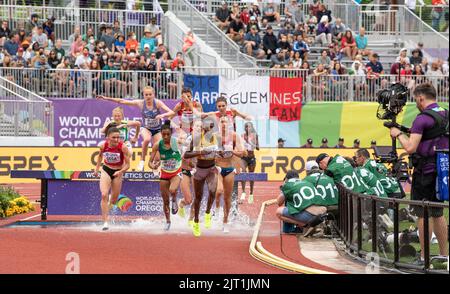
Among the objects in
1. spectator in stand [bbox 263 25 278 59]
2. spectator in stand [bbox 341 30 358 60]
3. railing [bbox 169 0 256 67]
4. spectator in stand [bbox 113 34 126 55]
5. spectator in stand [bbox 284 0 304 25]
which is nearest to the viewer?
spectator in stand [bbox 113 34 126 55]

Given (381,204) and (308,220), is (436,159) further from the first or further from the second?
(308,220)

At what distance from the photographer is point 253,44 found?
128 feet

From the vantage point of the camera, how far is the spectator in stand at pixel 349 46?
39.6 metres

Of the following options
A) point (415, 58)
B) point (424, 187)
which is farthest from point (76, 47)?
point (424, 187)

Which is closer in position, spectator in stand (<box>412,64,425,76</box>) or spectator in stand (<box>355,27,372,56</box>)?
spectator in stand (<box>412,64,425,76</box>)

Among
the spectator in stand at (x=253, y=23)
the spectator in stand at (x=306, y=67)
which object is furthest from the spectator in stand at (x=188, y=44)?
the spectator in stand at (x=306, y=67)

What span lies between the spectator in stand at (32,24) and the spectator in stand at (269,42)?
8.27 m

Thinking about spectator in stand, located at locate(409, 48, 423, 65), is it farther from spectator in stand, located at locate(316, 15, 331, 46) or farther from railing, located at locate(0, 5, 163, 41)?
railing, located at locate(0, 5, 163, 41)

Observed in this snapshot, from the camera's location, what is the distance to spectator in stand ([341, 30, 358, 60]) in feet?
130

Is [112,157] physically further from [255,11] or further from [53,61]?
[255,11]

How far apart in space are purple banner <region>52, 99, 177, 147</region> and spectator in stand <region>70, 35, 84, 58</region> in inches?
77.5

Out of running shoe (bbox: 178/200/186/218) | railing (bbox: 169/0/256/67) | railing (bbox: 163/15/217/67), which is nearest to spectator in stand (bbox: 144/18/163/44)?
railing (bbox: 163/15/217/67)

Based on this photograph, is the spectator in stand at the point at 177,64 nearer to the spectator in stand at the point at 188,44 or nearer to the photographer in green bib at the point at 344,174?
the spectator in stand at the point at 188,44
